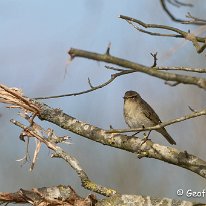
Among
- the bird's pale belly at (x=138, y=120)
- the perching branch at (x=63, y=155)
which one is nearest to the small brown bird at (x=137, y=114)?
the bird's pale belly at (x=138, y=120)

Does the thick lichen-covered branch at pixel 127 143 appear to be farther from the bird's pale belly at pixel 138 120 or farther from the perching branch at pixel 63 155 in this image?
the bird's pale belly at pixel 138 120

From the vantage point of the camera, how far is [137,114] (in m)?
5.43

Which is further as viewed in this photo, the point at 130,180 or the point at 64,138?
the point at 130,180

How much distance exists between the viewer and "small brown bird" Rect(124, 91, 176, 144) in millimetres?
5395

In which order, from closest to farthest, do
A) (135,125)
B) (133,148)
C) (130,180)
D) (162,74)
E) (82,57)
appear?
(82,57), (162,74), (133,148), (135,125), (130,180)

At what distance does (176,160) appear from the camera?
3.04 meters

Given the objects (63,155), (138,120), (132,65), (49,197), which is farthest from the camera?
(138,120)

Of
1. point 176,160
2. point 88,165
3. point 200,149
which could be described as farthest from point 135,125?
point 88,165

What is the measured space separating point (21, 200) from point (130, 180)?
5035 mm

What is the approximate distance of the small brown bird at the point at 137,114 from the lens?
17.7 ft

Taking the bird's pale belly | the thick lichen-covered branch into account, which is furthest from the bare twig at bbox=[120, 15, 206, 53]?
the bird's pale belly

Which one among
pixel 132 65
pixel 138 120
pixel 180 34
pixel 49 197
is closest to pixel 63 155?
pixel 49 197

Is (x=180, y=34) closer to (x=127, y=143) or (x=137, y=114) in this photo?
(x=127, y=143)

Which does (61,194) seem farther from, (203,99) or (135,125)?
(203,99)
